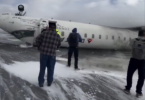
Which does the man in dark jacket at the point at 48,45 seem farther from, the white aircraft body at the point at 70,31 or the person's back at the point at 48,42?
the white aircraft body at the point at 70,31

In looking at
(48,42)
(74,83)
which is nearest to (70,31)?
(74,83)

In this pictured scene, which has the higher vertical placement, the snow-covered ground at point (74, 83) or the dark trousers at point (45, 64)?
the dark trousers at point (45, 64)

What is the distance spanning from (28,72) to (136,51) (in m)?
3.86

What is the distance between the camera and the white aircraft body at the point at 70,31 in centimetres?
1302

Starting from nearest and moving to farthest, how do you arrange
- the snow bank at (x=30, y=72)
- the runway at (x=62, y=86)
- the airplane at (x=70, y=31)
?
the runway at (x=62, y=86) < the snow bank at (x=30, y=72) < the airplane at (x=70, y=31)

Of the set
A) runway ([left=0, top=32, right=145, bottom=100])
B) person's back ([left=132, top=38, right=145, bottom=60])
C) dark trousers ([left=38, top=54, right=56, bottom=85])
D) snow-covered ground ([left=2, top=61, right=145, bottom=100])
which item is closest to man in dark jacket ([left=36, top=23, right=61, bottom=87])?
dark trousers ([left=38, top=54, right=56, bottom=85])

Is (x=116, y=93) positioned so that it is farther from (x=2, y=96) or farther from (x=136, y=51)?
(x=2, y=96)

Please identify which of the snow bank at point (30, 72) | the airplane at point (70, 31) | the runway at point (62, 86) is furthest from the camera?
the airplane at point (70, 31)

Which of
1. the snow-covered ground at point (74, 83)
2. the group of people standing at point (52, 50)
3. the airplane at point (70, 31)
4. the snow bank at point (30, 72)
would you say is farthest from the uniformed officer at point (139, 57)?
the airplane at point (70, 31)

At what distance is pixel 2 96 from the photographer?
4121mm

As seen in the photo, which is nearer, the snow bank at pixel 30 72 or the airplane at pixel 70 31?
the snow bank at pixel 30 72

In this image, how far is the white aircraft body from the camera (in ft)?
42.7

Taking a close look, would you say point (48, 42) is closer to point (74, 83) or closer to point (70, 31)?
point (74, 83)

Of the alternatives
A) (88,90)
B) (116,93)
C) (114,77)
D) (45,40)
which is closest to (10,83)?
(45,40)
